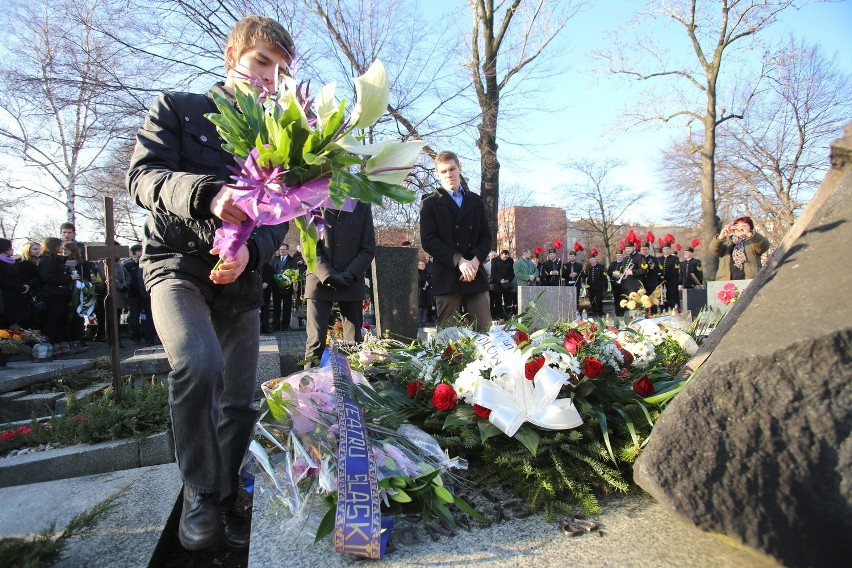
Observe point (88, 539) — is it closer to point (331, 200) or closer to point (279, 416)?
point (279, 416)

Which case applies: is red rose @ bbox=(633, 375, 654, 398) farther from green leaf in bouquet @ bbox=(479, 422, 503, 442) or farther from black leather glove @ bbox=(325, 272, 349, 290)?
→ black leather glove @ bbox=(325, 272, 349, 290)

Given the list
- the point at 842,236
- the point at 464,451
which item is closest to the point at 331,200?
the point at 464,451

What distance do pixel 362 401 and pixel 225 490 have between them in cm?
64

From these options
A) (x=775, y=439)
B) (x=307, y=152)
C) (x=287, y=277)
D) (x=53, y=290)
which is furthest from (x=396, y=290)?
(x=53, y=290)

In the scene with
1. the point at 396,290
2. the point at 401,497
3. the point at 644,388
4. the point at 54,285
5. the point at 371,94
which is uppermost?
the point at 371,94

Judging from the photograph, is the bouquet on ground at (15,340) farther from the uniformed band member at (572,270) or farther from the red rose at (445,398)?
the uniformed band member at (572,270)

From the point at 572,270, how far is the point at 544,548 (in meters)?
16.5

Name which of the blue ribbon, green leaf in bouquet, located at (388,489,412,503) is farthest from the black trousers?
green leaf in bouquet, located at (388,489,412,503)

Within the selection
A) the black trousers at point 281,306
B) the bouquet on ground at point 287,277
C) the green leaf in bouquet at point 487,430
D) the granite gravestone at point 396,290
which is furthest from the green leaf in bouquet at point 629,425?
the black trousers at point 281,306

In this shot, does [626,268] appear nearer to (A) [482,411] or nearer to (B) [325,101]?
(A) [482,411]

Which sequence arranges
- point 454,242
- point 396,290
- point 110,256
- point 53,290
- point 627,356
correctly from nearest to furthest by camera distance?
point 627,356
point 110,256
point 454,242
point 396,290
point 53,290

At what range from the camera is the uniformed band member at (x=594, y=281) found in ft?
53.3

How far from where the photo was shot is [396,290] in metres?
6.43

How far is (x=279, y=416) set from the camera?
224cm
